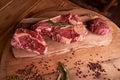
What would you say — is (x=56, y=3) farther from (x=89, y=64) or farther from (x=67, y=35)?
(x=89, y=64)

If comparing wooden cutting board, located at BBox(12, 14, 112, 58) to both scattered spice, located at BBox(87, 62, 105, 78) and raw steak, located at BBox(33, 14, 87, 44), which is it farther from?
scattered spice, located at BBox(87, 62, 105, 78)

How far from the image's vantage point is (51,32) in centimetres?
194

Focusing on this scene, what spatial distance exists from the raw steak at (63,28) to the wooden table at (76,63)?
0.43 feet

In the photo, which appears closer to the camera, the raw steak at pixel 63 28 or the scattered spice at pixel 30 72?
the scattered spice at pixel 30 72

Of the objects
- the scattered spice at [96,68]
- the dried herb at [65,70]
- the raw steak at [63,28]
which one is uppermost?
the raw steak at [63,28]

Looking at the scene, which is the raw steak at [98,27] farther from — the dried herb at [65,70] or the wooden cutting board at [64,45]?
the dried herb at [65,70]

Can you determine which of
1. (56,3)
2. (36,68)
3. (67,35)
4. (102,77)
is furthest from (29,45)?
(56,3)

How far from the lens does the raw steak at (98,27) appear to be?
A: 6.57 ft

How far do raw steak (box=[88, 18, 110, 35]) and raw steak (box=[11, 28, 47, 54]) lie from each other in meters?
0.47

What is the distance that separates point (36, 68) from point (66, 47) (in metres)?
0.32

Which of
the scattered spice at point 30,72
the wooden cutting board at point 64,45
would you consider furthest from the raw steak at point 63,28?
the scattered spice at point 30,72

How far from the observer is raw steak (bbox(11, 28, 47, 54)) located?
1.82m

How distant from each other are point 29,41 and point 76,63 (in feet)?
1.42

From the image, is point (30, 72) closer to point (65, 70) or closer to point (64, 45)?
point (65, 70)
